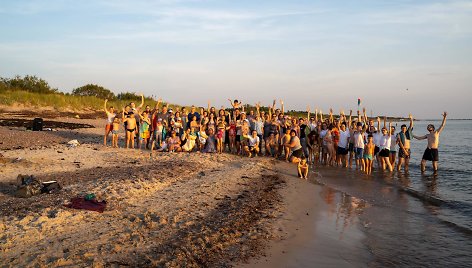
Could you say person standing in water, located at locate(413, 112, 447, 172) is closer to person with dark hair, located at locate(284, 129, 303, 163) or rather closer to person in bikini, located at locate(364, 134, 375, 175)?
person in bikini, located at locate(364, 134, 375, 175)

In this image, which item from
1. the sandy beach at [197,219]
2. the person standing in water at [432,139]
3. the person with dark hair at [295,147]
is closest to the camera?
the sandy beach at [197,219]

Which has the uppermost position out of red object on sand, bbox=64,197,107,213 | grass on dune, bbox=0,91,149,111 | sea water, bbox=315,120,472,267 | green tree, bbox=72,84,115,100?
green tree, bbox=72,84,115,100

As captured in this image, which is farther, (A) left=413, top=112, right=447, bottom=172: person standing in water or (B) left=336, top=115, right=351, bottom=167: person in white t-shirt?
(B) left=336, top=115, right=351, bottom=167: person in white t-shirt

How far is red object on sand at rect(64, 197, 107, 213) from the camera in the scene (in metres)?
6.55

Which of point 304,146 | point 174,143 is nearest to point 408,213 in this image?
point 304,146

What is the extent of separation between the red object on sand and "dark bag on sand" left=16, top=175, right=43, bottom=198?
3.65 ft

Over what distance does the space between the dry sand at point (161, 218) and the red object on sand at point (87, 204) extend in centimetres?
14

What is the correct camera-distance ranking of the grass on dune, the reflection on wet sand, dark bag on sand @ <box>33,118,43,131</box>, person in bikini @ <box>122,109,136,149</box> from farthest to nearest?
the grass on dune < dark bag on sand @ <box>33,118,43,131</box> < person in bikini @ <box>122,109,136,149</box> < the reflection on wet sand

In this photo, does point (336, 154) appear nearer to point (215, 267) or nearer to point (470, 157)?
point (470, 157)

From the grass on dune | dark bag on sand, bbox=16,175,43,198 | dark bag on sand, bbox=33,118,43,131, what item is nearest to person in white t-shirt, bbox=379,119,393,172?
dark bag on sand, bbox=16,175,43,198

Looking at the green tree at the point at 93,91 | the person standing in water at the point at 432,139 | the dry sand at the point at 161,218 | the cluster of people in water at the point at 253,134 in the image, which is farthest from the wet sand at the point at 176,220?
the green tree at the point at 93,91

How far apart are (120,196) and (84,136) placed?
45.8 feet

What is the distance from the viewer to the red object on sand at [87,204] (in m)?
6.55

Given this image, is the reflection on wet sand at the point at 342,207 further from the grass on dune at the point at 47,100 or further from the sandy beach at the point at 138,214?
the grass on dune at the point at 47,100
